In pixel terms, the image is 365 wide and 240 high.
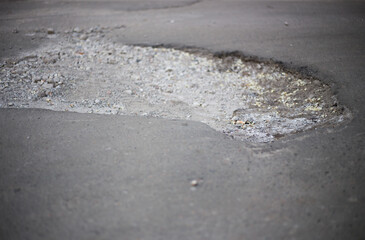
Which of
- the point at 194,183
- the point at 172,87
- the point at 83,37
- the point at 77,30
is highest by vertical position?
the point at 77,30

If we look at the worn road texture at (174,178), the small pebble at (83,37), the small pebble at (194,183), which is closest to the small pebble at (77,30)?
the small pebble at (83,37)

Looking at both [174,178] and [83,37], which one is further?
[83,37]

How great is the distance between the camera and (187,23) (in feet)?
21.1

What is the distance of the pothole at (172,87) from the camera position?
150 inches

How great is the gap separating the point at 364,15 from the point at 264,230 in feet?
21.1

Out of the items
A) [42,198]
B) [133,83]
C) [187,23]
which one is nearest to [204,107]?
[133,83]

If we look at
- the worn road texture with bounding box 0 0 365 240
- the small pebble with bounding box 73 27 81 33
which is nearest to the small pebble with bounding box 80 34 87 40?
the small pebble with bounding box 73 27 81 33

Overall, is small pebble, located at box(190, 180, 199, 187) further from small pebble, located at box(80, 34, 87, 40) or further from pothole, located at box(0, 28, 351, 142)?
small pebble, located at box(80, 34, 87, 40)

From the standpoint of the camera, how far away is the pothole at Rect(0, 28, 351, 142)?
382cm

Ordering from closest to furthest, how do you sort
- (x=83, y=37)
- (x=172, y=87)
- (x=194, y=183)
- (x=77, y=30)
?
(x=194, y=183) < (x=172, y=87) < (x=83, y=37) < (x=77, y=30)

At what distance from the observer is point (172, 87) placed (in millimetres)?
4699

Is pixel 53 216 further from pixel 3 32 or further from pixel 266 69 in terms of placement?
pixel 3 32

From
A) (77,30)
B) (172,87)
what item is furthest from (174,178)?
(77,30)

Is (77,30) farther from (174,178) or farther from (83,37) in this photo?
(174,178)
